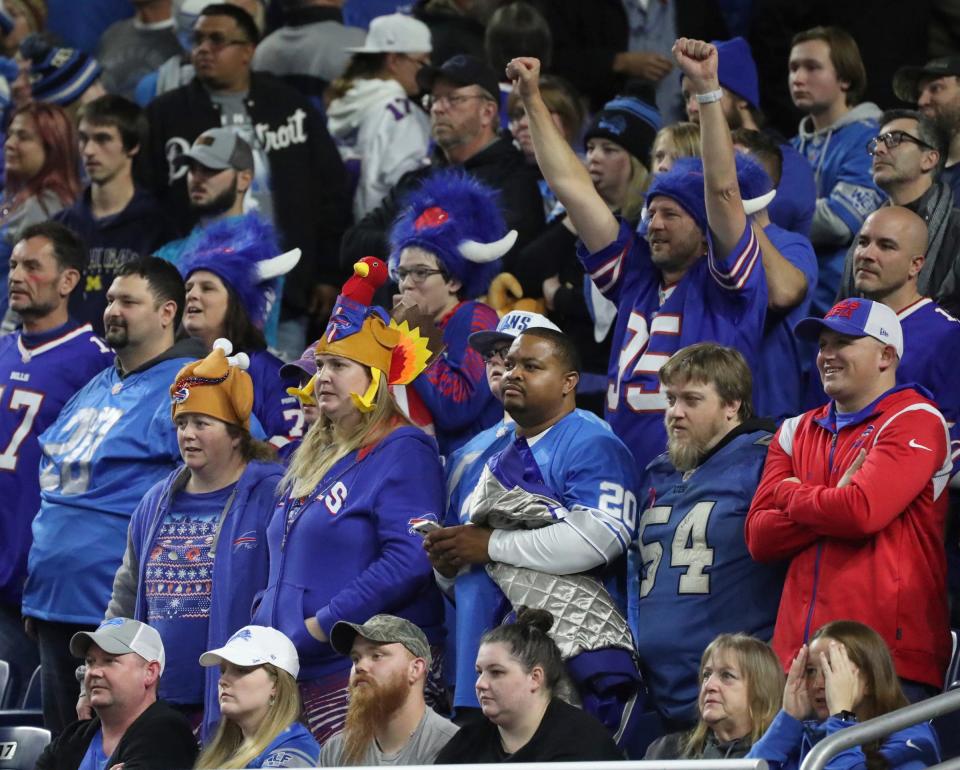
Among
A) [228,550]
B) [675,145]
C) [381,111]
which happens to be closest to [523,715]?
[228,550]

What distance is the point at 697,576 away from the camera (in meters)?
6.47

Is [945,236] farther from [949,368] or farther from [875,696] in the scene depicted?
[875,696]

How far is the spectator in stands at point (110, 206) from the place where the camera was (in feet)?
31.2

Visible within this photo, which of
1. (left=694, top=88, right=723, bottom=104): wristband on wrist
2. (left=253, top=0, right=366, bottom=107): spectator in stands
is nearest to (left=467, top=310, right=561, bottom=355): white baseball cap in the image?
(left=694, top=88, right=723, bottom=104): wristband on wrist

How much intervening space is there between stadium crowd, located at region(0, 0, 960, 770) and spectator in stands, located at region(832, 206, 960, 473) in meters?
0.01

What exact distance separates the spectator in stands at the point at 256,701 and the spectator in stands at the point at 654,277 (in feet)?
4.91

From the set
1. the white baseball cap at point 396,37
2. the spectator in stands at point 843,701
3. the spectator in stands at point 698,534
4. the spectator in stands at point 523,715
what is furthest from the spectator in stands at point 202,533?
the white baseball cap at point 396,37

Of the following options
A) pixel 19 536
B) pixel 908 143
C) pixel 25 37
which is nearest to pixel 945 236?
pixel 908 143

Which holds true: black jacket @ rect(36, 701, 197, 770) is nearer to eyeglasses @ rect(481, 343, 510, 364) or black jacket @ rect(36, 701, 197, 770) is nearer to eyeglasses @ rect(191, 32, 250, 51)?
eyeglasses @ rect(481, 343, 510, 364)

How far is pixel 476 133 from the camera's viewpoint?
29.9 ft

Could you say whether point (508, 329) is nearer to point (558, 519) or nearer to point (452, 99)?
point (558, 519)

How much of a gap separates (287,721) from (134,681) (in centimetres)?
57

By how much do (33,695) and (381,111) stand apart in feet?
11.6

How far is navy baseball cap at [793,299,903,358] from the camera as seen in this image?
6.41m
